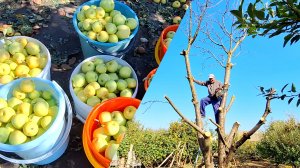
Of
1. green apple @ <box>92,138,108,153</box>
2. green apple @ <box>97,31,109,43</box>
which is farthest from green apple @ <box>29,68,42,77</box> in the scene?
green apple @ <box>92,138,108,153</box>

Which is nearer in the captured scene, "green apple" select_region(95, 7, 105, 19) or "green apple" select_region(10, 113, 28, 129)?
"green apple" select_region(10, 113, 28, 129)

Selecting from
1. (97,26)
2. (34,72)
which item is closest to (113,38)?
(97,26)

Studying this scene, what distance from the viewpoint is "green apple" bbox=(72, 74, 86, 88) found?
3.39 metres

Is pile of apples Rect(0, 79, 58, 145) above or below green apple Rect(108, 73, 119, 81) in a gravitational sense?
below

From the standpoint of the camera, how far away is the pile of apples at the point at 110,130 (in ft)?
8.24

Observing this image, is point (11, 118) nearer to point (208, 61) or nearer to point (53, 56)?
point (53, 56)

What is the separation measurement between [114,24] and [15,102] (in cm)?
105

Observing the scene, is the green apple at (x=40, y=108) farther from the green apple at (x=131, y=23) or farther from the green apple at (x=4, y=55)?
the green apple at (x=131, y=23)

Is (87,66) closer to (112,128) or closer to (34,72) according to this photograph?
(34,72)

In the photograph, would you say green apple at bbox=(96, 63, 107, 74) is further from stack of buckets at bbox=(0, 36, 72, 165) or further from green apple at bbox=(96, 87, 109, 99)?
stack of buckets at bbox=(0, 36, 72, 165)

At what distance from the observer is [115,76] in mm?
3496

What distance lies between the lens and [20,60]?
131 inches

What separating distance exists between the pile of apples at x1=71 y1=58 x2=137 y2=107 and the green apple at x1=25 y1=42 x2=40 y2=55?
0.32 m

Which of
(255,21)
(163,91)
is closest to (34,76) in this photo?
(163,91)
